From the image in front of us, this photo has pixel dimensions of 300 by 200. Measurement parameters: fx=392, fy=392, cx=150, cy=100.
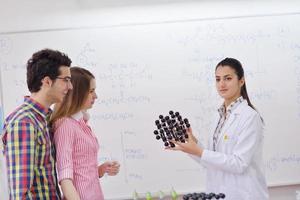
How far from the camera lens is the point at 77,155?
1732 millimetres

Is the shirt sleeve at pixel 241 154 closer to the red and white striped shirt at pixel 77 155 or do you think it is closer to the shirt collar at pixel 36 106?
the red and white striped shirt at pixel 77 155

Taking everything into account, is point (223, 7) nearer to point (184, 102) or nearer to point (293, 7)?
point (293, 7)

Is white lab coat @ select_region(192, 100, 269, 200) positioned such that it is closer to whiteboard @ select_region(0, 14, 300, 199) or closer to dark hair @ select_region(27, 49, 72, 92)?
whiteboard @ select_region(0, 14, 300, 199)

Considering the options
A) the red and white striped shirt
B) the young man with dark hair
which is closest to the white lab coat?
the red and white striped shirt

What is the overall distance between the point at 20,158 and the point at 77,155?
1.04 feet

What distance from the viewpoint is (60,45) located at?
2793 mm

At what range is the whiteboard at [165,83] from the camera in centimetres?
279

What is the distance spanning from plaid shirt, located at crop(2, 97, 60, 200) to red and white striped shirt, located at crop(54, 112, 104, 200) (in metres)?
0.05

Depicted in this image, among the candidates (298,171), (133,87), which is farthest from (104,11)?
(298,171)

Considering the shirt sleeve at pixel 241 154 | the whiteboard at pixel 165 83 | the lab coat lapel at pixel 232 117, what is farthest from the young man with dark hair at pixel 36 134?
the whiteboard at pixel 165 83

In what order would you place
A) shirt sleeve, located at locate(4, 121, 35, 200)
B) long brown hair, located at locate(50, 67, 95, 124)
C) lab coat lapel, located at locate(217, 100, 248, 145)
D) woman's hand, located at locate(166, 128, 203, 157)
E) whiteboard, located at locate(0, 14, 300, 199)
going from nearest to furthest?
shirt sleeve, located at locate(4, 121, 35, 200) < long brown hair, located at locate(50, 67, 95, 124) < woman's hand, located at locate(166, 128, 203, 157) < lab coat lapel, located at locate(217, 100, 248, 145) < whiteboard, located at locate(0, 14, 300, 199)

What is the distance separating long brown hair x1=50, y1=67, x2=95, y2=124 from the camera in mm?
1758

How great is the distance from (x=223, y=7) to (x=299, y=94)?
834 millimetres

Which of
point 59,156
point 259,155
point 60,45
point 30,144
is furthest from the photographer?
point 60,45
